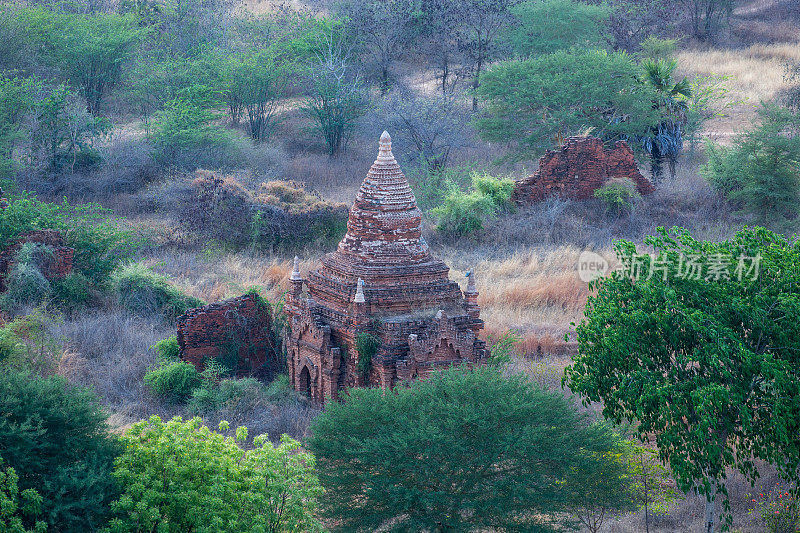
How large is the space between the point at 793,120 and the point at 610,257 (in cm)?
1079

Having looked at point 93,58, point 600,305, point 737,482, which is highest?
point 93,58

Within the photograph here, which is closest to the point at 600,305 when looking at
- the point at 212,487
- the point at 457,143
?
the point at 212,487

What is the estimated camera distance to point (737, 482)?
18.0m

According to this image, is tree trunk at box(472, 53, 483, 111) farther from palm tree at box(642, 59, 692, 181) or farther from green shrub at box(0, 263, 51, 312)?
green shrub at box(0, 263, 51, 312)

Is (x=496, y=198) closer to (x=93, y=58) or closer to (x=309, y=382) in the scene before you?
(x=309, y=382)

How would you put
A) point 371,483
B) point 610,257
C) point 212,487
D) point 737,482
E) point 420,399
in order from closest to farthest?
point 212,487 → point 371,483 → point 420,399 → point 737,482 → point 610,257

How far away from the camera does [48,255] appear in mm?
24953

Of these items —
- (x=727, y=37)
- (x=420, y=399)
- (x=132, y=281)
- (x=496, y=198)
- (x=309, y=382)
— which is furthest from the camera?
(x=727, y=37)

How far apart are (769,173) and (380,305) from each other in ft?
73.1

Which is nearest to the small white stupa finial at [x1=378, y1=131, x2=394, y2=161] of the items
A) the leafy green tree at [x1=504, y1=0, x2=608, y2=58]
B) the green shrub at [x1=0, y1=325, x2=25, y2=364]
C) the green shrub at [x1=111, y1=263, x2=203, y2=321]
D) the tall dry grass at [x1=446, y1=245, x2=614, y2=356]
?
the tall dry grass at [x1=446, y1=245, x2=614, y2=356]

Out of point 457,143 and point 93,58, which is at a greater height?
point 93,58

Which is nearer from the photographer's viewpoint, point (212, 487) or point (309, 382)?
point (212, 487)

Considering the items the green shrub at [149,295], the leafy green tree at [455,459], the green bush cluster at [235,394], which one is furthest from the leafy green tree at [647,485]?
the green shrub at [149,295]

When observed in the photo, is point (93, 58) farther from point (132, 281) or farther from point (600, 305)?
point (600, 305)
